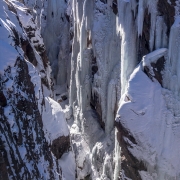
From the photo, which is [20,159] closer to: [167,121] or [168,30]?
[167,121]

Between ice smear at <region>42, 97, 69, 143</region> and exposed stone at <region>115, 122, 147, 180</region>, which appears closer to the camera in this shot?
ice smear at <region>42, 97, 69, 143</region>

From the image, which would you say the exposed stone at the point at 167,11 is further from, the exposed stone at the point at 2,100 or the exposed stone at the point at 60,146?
the exposed stone at the point at 2,100

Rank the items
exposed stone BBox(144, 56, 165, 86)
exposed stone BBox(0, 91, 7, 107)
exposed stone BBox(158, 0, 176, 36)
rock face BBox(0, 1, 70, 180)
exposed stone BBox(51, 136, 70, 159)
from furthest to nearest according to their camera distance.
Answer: exposed stone BBox(144, 56, 165, 86)
exposed stone BBox(158, 0, 176, 36)
exposed stone BBox(51, 136, 70, 159)
exposed stone BBox(0, 91, 7, 107)
rock face BBox(0, 1, 70, 180)

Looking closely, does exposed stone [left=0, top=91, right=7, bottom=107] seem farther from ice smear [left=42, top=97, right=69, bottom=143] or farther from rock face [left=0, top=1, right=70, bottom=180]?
ice smear [left=42, top=97, right=69, bottom=143]

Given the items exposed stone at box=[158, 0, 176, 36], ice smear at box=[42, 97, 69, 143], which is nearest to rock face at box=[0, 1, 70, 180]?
ice smear at box=[42, 97, 69, 143]

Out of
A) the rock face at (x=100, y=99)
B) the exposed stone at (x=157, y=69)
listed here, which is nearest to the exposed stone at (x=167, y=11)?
the rock face at (x=100, y=99)

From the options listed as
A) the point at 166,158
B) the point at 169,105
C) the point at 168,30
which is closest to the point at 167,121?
the point at 169,105

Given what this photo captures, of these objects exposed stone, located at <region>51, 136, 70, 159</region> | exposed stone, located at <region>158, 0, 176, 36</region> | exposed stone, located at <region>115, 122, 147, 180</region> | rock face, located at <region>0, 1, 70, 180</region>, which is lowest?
exposed stone, located at <region>115, 122, 147, 180</region>

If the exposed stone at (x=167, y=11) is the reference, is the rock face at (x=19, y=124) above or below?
below

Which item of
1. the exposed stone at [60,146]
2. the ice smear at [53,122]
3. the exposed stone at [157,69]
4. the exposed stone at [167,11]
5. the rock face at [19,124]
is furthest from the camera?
the exposed stone at [157,69]
